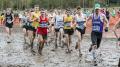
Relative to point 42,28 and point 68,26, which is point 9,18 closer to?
point 68,26

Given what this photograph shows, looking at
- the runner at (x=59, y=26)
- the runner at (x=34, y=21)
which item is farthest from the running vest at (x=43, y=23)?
the runner at (x=59, y=26)

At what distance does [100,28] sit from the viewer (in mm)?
16984

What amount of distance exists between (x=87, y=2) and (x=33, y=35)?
39738 millimetres

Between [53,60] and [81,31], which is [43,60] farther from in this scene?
[81,31]

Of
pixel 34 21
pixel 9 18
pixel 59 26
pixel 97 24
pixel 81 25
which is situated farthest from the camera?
pixel 9 18

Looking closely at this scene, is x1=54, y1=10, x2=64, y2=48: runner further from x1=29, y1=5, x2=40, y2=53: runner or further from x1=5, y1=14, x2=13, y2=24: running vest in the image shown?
x1=5, y1=14, x2=13, y2=24: running vest

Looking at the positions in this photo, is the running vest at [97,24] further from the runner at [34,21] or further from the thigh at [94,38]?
the runner at [34,21]

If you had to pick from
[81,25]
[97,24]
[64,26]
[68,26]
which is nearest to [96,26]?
[97,24]

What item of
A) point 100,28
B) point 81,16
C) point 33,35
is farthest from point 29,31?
point 100,28

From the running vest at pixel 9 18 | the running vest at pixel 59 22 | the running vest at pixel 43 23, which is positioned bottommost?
the running vest at pixel 9 18

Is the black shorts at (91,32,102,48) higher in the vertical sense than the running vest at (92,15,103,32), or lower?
lower

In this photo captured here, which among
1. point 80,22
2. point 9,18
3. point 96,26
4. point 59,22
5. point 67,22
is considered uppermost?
point 96,26

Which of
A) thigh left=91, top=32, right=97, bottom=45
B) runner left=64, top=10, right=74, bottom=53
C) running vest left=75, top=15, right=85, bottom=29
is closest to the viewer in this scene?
thigh left=91, top=32, right=97, bottom=45

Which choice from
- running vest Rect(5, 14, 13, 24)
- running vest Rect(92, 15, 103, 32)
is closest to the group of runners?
running vest Rect(92, 15, 103, 32)
